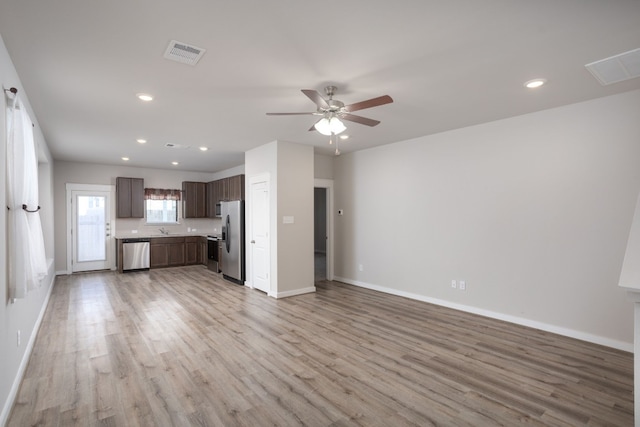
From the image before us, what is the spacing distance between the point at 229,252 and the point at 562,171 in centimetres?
593

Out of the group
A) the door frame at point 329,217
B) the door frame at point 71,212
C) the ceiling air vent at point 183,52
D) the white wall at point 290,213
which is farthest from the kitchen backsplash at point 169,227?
the ceiling air vent at point 183,52

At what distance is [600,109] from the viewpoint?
140 inches

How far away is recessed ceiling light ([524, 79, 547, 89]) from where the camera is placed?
306cm

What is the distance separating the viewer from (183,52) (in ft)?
8.29

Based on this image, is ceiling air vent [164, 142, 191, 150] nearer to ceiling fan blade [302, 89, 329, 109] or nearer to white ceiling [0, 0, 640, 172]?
white ceiling [0, 0, 640, 172]

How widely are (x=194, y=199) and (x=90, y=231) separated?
2.58m

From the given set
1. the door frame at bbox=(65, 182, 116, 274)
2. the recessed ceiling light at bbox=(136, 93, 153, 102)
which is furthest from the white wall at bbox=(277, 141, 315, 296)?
the door frame at bbox=(65, 182, 116, 274)

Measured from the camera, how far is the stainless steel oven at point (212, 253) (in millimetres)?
8034

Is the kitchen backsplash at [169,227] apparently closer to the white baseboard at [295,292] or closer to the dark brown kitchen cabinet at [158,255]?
the dark brown kitchen cabinet at [158,255]

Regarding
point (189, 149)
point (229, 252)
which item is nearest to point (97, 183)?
point (189, 149)

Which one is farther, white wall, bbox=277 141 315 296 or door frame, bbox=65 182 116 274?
door frame, bbox=65 182 116 274

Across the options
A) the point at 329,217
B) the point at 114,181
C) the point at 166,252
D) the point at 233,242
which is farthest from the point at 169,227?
the point at 329,217

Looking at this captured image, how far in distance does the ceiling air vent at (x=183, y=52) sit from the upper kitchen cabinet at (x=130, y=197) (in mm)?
6833

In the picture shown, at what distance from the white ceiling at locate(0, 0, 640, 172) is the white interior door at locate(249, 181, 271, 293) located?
1.78 metres
